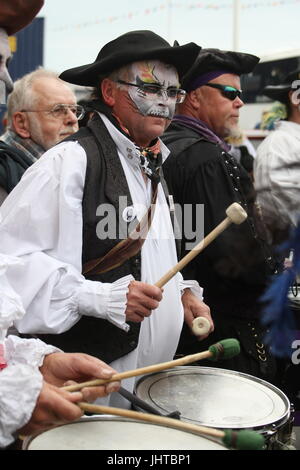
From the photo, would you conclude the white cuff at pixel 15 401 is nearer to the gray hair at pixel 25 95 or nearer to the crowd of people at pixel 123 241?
the crowd of people at pixel 123 241

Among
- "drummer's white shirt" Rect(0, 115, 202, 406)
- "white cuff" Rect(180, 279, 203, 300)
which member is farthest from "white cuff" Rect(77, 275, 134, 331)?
"white cuff" Rect(180, 279, 203, 300)

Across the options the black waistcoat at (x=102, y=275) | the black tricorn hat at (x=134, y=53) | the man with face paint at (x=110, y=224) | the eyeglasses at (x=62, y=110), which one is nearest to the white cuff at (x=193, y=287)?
the man with face paint at (x=110, y=224)

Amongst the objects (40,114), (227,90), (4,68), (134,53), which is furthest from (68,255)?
(40,114)

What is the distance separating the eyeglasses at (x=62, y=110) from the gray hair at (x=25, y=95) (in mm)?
58

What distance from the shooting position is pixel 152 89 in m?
2.55

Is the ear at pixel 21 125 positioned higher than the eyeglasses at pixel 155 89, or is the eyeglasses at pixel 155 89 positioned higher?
the eyeglasses at pixel 155 89

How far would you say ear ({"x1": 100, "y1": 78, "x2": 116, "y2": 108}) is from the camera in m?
2.62

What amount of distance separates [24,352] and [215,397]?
712 millimetres

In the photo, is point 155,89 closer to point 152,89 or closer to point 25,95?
point 152,89

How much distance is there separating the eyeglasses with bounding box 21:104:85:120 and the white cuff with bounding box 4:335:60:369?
2.48m

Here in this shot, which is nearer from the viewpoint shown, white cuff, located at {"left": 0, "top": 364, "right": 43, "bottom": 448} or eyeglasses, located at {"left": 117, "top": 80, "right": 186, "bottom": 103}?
white cuff, located at {"left": 0, "top": 364, "right": 43, "bottom": 448}

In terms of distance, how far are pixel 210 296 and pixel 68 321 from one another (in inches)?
41.5

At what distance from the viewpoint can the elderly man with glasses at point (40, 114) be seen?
393 cm

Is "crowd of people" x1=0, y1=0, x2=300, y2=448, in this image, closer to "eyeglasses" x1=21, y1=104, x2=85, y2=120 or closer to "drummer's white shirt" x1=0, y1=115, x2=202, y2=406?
"drummer's white shirt" x1=0, y1=115, x2=202, y2=406
